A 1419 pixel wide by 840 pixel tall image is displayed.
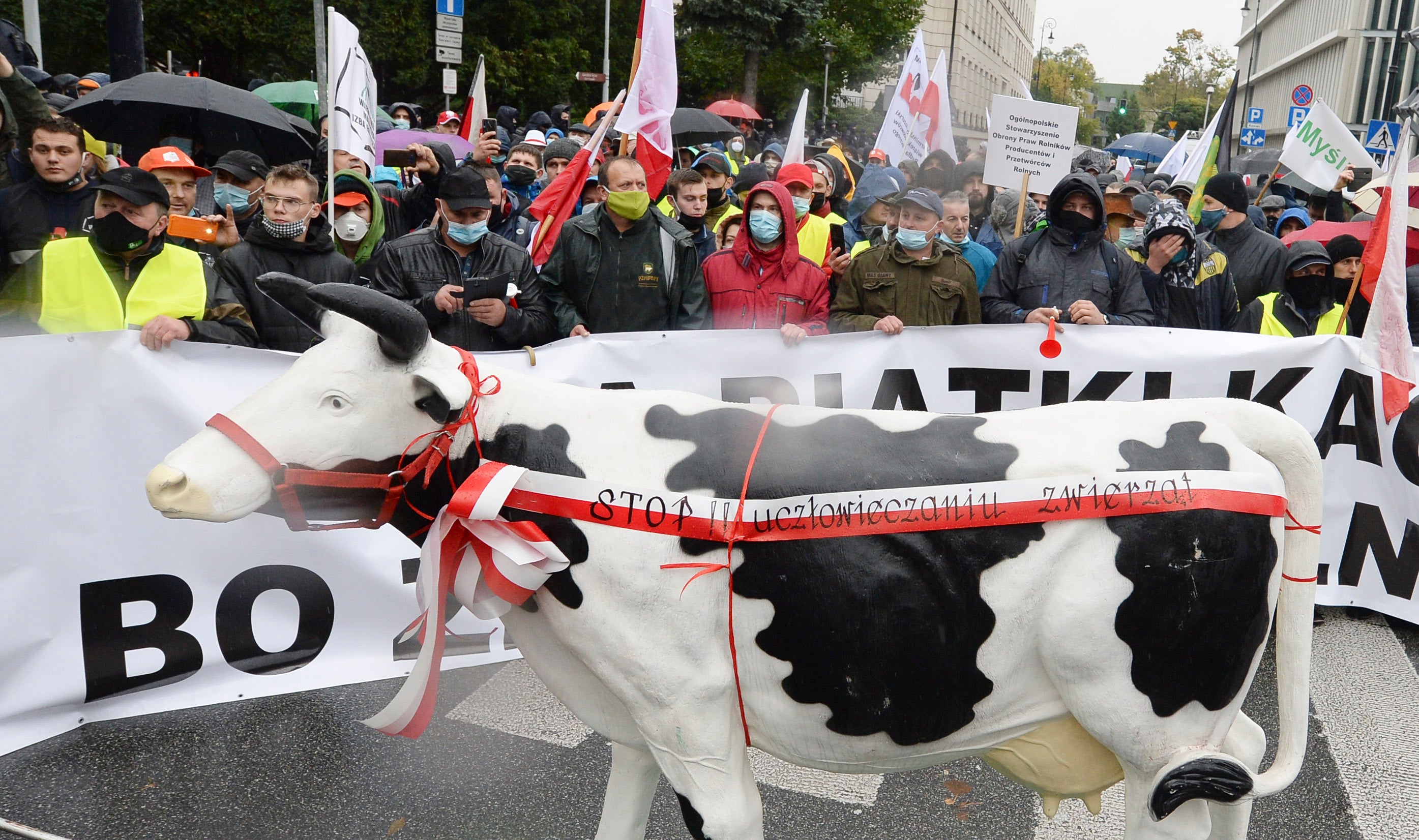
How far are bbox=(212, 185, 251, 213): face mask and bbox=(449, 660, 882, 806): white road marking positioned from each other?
4.04m

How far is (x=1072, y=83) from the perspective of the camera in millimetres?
97875

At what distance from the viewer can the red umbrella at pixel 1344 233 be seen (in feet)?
23.6

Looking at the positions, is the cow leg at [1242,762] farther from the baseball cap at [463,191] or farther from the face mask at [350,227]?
the face mask at [350,227]

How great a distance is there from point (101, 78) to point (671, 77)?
11346 mm

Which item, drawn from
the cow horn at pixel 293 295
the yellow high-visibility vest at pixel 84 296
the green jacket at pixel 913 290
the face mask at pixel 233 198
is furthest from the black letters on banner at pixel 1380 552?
the face mask at pixel 233 198

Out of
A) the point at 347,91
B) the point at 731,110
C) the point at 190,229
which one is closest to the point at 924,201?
the point at 347,91

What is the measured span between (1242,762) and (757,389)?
2.88 m

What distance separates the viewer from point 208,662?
4.50 metres

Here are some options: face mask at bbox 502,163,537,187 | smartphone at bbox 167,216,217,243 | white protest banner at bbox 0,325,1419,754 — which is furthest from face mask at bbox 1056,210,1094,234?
face mask at bbox 502,163,537,187

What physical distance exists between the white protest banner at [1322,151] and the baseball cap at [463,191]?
8709mm

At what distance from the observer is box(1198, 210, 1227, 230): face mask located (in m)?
8.38

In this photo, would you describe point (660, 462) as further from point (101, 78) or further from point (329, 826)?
point (101, 78)

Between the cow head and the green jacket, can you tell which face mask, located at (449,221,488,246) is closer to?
the green jacket

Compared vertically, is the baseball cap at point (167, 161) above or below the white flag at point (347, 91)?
below
